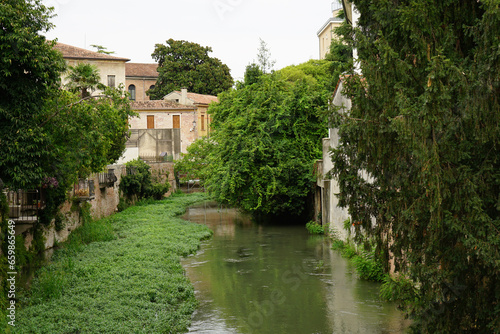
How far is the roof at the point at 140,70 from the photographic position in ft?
208

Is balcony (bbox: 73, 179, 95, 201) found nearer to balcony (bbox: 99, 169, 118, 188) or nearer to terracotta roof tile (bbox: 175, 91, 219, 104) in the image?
balcony (bbox: 99, 169, 118, 188)

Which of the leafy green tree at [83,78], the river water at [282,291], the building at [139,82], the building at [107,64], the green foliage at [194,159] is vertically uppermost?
the building at [139,82]

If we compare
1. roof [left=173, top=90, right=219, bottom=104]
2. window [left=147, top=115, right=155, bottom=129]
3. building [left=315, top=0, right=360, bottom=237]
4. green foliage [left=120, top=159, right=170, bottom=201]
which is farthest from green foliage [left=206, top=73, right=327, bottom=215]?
roof [left=173, top=90, right=219, bottom=104]

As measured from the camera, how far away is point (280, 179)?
24766 millimetres

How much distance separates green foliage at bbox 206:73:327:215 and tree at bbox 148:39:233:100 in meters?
30.5

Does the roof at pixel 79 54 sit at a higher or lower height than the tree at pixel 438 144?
higher

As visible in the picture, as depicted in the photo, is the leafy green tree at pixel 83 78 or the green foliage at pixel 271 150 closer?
the leafy green tree at pixel 83 78

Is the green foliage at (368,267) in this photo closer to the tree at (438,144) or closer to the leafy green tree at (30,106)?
the tree at (438,144)

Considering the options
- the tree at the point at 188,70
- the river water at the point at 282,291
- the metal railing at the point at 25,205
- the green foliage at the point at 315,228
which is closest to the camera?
the river water at the point at 282,291

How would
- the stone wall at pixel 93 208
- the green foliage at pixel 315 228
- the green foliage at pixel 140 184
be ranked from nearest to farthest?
the stone wall at pixel 93 208 < the green foliage at pixel 315 228 < the green foliage at pixel 140 184

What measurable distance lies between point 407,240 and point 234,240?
1538 centimetres

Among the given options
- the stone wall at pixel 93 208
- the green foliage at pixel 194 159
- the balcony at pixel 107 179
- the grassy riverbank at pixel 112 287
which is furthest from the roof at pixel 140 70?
the grassy riverbank at pixel 112 287

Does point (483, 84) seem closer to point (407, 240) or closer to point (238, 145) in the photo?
point (407, 240)

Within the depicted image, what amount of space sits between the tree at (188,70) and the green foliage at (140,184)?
20344 millimetres
